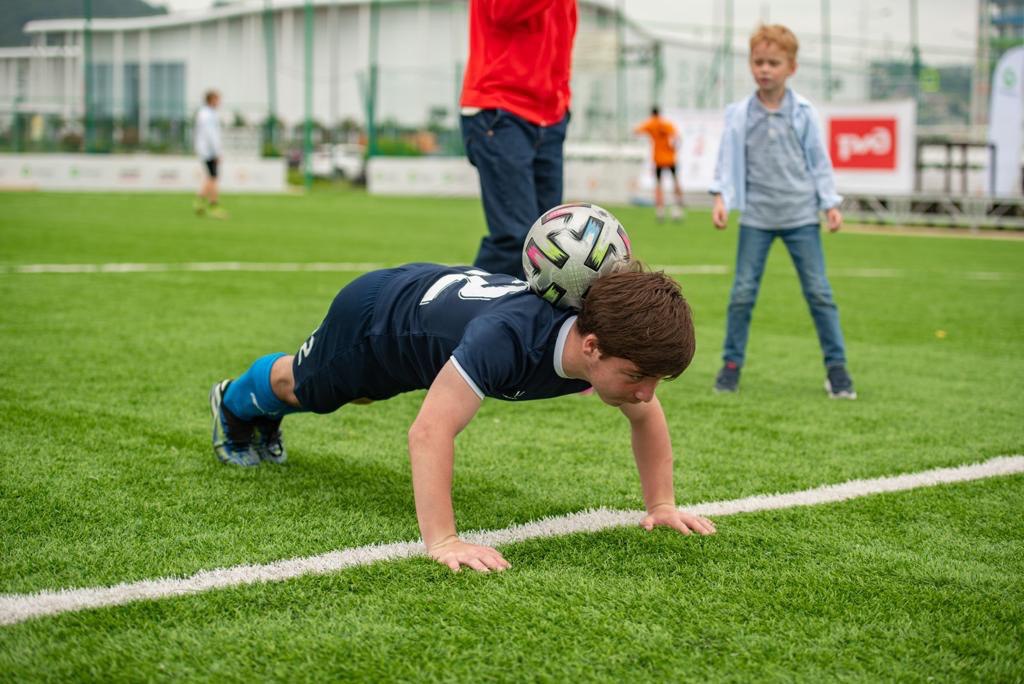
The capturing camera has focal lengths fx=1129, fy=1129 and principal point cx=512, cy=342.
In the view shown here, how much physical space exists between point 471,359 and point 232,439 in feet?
4.35

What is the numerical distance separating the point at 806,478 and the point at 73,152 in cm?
3243

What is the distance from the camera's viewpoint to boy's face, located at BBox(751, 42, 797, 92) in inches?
217

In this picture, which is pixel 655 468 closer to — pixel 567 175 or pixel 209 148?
pixel 209 148

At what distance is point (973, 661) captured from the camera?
2223 mm

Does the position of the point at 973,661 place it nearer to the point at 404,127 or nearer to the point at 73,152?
the point at 73,152

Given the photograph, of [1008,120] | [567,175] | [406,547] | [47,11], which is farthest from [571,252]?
[47,11]

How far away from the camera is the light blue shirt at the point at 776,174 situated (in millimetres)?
5582

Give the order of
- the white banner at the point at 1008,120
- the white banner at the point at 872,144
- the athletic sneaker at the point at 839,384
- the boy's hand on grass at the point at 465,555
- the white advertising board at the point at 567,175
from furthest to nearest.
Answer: the white advertising board at the point at 567,175, the white banner at the point at 872,144, the white banner at the point at 1008,120, the athletic sneaker at the point at 839,384, the boy's hand on grass at the point at 465,555

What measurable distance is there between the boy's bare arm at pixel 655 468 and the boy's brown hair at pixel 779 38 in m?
2.99

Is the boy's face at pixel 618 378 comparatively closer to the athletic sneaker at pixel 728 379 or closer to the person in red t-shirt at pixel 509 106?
the person in red t-shirt at pixel 509 106

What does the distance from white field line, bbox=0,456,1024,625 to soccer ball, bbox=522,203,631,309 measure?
0.65 meters

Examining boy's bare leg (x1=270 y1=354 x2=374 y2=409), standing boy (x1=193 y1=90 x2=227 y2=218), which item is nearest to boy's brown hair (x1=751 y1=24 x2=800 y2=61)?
boy's bare leg (x1=270 y1=354 x2=374 y2=409)

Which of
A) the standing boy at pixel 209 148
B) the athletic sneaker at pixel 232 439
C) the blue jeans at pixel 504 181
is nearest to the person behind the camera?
the athletic sneaker at pixel 232 439

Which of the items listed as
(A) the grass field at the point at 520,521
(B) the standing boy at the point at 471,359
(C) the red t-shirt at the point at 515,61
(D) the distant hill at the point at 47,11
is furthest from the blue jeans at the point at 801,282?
(D) the distant hill at the point at 47,11
